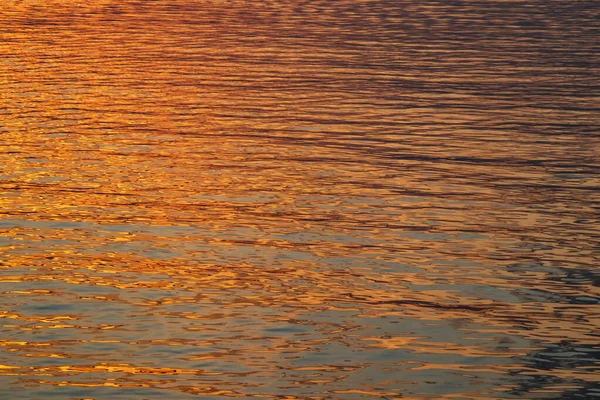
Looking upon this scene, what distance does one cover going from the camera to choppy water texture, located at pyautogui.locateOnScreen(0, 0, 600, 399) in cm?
1418

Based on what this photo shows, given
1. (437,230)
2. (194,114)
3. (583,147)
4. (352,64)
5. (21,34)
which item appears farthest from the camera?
(21,34)

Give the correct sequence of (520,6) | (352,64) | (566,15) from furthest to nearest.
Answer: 1. (520,6)
2. (566,15)
3. (352,64)

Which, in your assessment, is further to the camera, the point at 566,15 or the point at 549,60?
the point at 566,15

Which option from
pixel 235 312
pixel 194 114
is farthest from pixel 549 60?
pixel 235 312

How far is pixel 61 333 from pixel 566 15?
56.2 m

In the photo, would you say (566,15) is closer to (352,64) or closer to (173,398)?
(352,64)

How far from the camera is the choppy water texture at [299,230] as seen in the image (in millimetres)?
14180

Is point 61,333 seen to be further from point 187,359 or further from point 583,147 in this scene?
point 583,147

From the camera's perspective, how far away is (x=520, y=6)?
74375 millimetres

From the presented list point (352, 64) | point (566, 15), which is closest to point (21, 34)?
point (352, 64)

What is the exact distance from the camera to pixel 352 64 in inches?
1753

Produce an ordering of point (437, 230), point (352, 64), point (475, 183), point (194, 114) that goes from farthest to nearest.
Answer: point (352, 64), point (194, 114), point (475, 183), point (437, 230)

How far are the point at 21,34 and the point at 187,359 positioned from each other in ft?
144

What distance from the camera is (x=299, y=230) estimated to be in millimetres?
20484
